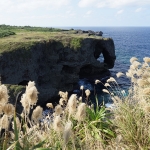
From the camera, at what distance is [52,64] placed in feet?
132

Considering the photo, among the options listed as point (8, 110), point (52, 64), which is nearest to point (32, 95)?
point (8, 110)

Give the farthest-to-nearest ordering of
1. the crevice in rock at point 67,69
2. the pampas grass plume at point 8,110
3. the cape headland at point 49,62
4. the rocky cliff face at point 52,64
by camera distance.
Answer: the crevice in rock at point 67,69
the cape headland at point 49,62
the rocky cliff face at point 52,64
the pampas grass plume at point 8,110

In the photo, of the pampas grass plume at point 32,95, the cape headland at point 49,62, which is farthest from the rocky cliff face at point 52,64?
the pampas grass plume at point 32,95

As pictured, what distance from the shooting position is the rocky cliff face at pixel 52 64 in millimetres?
33312

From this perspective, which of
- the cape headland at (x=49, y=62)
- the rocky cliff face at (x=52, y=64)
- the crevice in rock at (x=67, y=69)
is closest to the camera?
the rocky cliff face at (x=52, y=64)

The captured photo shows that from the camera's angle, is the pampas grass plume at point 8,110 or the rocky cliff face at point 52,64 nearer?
the pampas grass plume at point 8,110

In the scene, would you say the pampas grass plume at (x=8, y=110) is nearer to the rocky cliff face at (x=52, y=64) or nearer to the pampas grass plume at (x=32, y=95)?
the pampas grass plume at (x=32, y=95)

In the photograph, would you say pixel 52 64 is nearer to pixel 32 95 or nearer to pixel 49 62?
pixel 49 62

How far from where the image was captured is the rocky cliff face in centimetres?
3331

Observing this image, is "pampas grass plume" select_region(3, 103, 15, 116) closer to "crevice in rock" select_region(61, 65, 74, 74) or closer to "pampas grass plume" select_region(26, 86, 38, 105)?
"pampas grass plume" select_region(26, 86, 38, 105)

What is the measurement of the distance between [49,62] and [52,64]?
20.8 inches

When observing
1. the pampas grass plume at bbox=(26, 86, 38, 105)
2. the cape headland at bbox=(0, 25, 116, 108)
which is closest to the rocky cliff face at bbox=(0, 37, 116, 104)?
the cape headland at bbox=(0, 25, 116, 108)

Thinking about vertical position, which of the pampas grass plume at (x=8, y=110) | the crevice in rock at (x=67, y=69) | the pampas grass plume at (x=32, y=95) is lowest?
the crevice in rock at (x=67, y=69)

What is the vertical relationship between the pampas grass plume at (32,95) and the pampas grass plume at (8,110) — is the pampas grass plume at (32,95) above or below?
above
